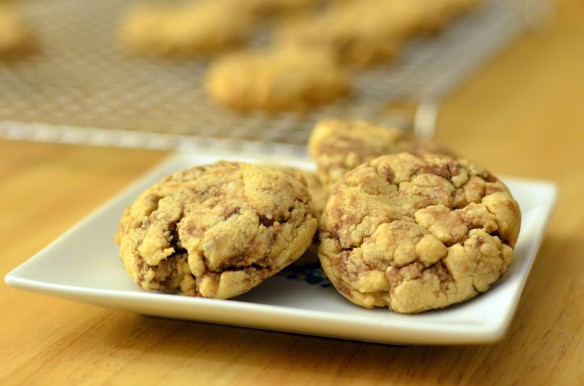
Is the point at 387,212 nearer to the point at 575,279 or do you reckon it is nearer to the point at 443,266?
the point at 443,266

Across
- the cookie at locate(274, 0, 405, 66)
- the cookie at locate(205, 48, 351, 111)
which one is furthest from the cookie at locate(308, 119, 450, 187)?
the cookie at locate(274, 0, 405, 66)

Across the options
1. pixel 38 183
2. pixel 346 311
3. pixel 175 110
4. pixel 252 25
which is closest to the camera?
pixel 346 311

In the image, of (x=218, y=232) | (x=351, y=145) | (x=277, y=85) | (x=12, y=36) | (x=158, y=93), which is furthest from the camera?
(x=12, y=36)

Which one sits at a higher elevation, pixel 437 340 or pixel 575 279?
pixel 437 340

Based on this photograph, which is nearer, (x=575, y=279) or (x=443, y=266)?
(x=443, y=266)

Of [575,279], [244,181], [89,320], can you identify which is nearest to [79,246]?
[89,320]

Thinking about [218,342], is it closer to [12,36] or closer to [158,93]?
[158,93]

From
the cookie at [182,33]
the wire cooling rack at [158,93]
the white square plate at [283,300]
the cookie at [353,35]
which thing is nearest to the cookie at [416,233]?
the white square plate at [283,300]

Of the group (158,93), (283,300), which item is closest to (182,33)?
(158,93)
